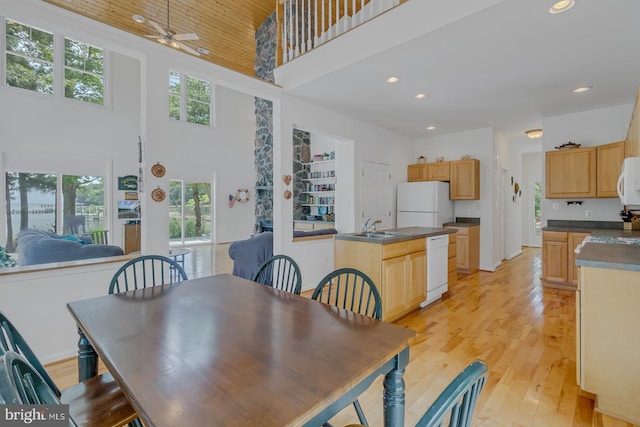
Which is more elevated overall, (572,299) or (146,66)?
(146,66)

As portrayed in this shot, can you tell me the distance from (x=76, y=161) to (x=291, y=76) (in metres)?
5.48

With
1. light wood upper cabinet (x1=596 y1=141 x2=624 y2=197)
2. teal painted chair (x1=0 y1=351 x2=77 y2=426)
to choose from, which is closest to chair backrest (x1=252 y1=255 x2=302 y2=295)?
teal painted chair (x1=0 y1=351 x2=77 y2=426)

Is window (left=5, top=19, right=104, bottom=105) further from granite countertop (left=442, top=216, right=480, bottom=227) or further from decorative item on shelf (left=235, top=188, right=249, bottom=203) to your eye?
granite countertop (left=442, top=216, right=480, bottom=227)

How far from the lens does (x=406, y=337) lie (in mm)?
1215

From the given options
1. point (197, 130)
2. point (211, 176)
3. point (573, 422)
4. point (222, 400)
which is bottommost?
point (573, 422)

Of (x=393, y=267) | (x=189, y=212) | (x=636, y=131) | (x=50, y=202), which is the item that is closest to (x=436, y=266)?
(x=393, y=267)

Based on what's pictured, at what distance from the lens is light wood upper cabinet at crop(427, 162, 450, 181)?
5918mm

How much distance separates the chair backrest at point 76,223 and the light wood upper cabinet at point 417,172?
7156mm

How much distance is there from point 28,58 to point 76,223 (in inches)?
131

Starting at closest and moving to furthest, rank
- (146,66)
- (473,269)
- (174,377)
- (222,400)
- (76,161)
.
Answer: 1. (222,400)
2. (174,377)
3. (146,66)
4. (473,269)
5. (76,161)

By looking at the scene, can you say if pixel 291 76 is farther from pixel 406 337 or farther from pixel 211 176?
pixel 211 176

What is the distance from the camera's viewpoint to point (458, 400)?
67 centimetres

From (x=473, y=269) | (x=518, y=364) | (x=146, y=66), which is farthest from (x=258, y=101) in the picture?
(x=518, y=364)

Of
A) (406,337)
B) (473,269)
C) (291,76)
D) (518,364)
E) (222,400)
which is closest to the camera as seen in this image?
(222,400)
